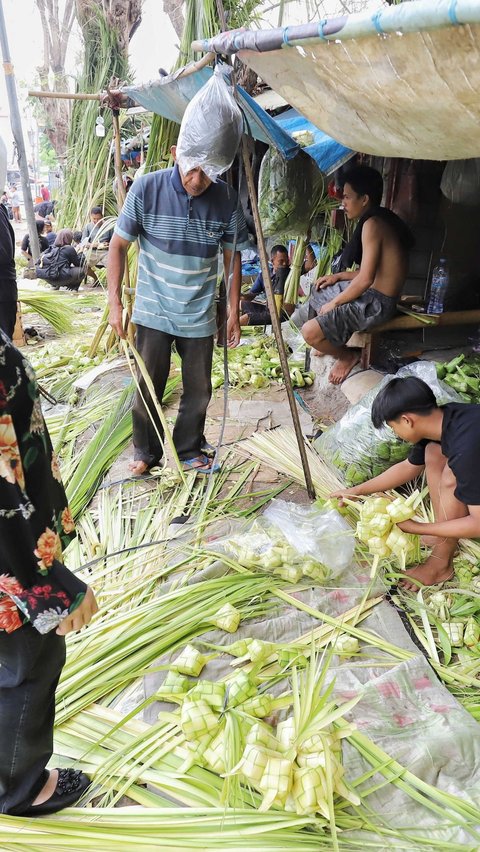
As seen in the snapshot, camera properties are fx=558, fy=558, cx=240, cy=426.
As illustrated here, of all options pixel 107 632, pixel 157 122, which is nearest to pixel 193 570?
pixel 107 632

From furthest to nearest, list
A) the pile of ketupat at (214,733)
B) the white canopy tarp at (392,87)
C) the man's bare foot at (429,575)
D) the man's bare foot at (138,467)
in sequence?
the man's bare foot at (138,467) → the man's bare foot at (429,575) → the white canopy tarp at (392,87) → the pile of ketupat at (214,733)

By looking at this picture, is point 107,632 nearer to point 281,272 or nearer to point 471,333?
point 471,333

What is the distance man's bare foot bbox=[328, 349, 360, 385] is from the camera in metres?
4.37

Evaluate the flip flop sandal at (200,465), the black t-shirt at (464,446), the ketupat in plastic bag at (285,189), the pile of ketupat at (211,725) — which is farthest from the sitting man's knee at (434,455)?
the ketupat in plastic bag at (285,189)

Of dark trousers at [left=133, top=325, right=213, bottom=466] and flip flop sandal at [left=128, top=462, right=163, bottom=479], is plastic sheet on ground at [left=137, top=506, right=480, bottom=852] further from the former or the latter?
dark trousers at [left=133, top=325, right=213, bottom=466]

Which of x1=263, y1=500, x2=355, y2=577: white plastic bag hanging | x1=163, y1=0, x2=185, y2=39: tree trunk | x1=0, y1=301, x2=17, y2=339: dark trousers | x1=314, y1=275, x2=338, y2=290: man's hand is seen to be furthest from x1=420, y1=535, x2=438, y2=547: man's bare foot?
x1=163, y1=0, x2=185, y2=39: tree trunk

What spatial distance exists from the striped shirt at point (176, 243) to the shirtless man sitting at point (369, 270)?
1.08 meters

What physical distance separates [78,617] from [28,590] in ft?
0.48

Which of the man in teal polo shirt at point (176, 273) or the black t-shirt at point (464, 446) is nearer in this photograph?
the black t-shirt at point (464, 446)

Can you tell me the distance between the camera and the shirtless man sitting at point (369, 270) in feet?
12.6

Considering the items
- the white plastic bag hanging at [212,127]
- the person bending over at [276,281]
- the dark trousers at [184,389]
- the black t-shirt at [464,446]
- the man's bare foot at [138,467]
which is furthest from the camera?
the person bending over at [276,281]

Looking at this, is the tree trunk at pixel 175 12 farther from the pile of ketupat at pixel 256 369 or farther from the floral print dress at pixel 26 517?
the floral print dress at pixel 26 517

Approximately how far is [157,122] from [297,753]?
5086 millimetres

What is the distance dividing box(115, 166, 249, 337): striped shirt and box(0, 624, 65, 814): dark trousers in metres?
2.11
